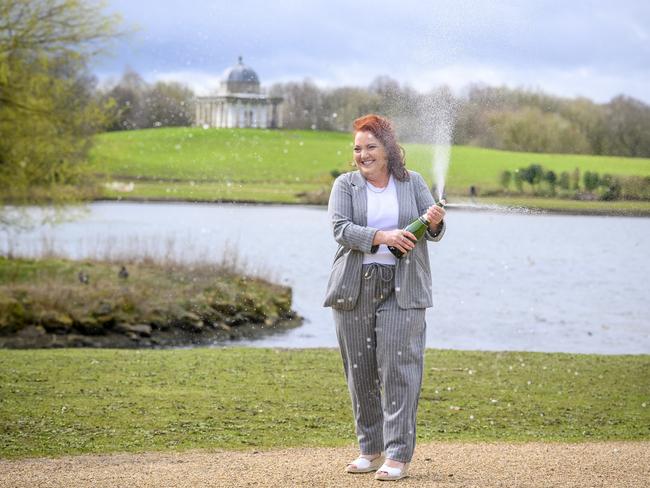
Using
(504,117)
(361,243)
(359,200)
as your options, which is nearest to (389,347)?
(361,243)

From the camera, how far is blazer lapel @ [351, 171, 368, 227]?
675 cm

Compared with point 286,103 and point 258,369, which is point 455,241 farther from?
point 258,369

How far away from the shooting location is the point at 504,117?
13.6 m

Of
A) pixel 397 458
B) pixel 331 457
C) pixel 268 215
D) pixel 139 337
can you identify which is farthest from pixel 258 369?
pixel 268 215

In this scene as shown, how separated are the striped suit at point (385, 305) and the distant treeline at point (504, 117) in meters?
0.83

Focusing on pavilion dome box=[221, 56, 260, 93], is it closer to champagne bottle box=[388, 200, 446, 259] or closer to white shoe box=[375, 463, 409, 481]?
champagne bottle box=[388, 200, 446, 259]

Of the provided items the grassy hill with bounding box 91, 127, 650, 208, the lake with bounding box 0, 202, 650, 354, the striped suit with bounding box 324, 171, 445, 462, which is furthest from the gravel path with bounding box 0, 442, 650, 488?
the grassy hill with bounding box 91, 127, 650, 208

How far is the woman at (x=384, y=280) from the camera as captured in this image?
662 centimetres

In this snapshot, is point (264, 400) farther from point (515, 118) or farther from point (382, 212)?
point (515, 118)

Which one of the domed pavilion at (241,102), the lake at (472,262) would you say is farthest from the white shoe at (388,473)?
the domed pavilion at (241,102)

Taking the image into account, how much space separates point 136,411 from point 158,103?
37.3 meters

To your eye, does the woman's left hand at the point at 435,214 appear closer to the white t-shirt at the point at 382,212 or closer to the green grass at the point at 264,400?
the white t-shirt at the point at 382,212

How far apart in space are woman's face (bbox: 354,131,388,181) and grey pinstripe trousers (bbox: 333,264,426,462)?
587 millimetres

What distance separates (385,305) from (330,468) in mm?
1368
